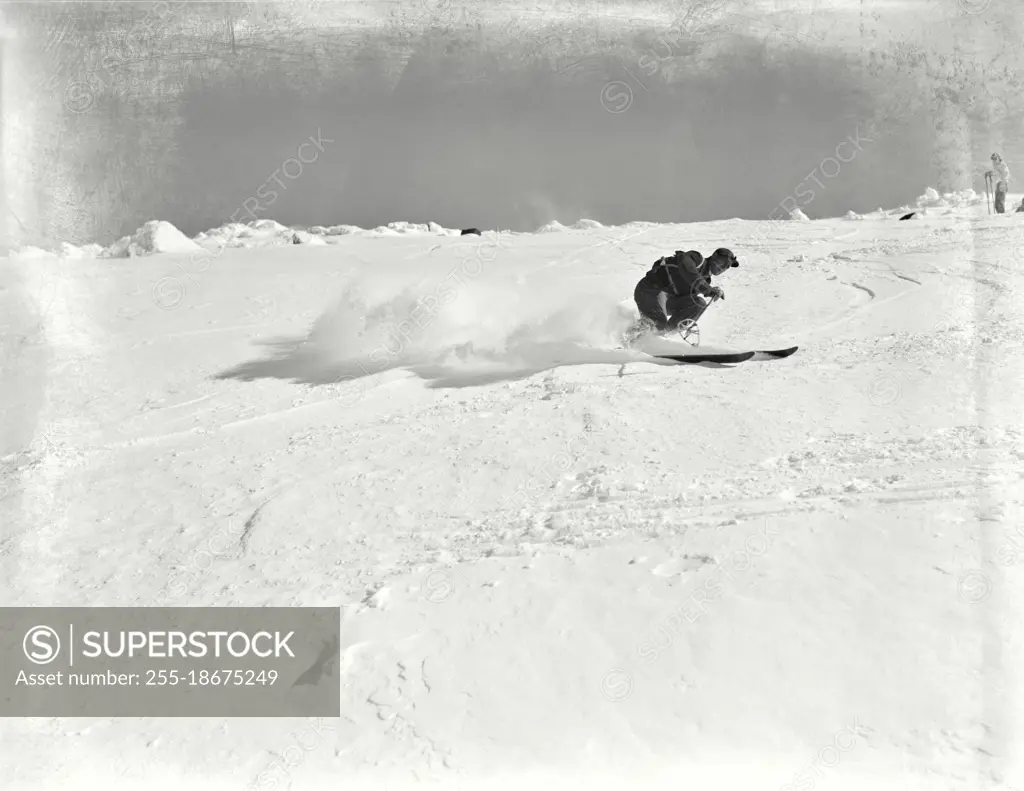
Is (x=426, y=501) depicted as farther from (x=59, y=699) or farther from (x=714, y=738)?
(x=714, y=738)

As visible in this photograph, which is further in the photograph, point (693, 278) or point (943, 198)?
point (943, 198)

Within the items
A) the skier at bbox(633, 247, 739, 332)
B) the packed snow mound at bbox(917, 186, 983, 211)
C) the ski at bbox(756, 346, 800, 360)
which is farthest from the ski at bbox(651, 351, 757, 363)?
the packed snow mound at bbox(917, 186, 983, 211)

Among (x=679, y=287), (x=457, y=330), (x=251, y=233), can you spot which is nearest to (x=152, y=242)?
(x=251, y=233)

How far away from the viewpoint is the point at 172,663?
4.08m

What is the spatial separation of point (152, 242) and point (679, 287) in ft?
74.7

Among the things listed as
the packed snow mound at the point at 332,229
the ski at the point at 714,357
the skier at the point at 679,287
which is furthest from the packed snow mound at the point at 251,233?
the ski at the point at 714,357

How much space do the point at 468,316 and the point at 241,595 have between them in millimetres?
5783

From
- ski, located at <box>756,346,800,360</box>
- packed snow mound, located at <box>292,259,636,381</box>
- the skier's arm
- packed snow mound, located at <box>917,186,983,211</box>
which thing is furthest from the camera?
packed snow mound, located at <box>917,186,983,211</box>

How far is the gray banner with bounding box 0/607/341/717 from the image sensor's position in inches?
146

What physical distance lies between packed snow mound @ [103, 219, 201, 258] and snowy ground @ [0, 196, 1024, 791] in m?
Result: 16.7

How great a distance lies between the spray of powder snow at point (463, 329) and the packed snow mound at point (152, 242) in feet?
58.4

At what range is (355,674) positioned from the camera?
3711mm

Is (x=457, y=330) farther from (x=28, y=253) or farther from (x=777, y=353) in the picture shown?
(x=28, y=253)

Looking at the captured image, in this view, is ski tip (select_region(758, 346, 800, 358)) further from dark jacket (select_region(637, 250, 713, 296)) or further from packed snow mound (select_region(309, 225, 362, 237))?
packed snow mound (select_region(309, 225, 362, 237))
